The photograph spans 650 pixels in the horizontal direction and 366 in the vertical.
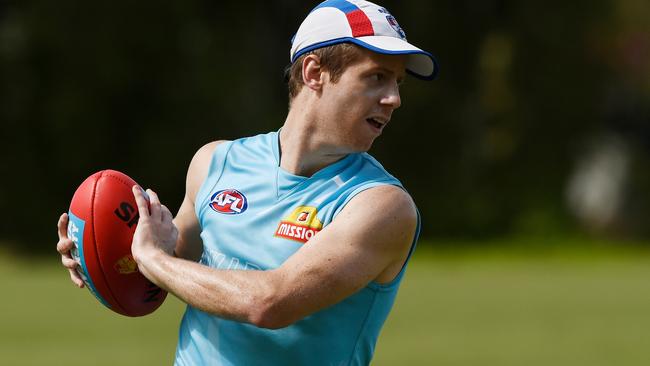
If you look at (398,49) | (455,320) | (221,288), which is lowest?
(455,320)

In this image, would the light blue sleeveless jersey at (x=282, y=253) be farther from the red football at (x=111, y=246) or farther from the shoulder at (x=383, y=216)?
the red football at (x=111, y=246)

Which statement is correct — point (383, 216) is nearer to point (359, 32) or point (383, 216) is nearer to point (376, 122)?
point (376, 122)

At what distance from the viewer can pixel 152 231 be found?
379cm

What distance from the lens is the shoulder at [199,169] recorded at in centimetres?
409

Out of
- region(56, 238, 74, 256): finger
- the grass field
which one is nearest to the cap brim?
region(56, 238, 74, 256): finger

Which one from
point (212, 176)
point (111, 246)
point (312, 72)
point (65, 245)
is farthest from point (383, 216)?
point (65, 245)

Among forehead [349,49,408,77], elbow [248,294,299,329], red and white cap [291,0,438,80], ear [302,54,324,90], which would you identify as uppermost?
red and white cap [291,0,438,80]

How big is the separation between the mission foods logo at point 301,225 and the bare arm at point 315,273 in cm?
9

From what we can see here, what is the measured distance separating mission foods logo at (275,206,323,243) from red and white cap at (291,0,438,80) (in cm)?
47

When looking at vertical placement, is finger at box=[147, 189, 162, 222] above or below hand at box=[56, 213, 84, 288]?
above

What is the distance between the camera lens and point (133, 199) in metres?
4.20

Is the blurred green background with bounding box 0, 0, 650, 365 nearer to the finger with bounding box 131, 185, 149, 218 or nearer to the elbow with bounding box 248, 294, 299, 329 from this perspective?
the finger with bounding box 131, 185, 149, 218

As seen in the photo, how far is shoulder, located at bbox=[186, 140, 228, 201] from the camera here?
4.09 metres

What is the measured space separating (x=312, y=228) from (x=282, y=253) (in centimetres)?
11
